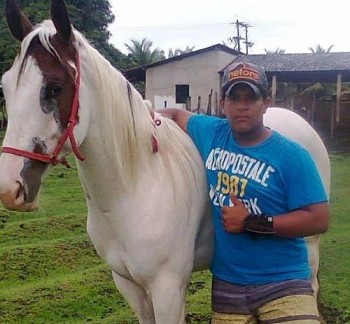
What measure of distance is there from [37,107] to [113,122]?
443 millimetres

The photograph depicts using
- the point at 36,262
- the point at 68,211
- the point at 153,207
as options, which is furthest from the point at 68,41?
the point at 68,211

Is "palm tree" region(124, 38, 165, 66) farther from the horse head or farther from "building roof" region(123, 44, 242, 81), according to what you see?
the horse head

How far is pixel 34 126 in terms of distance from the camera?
2070 millimetres

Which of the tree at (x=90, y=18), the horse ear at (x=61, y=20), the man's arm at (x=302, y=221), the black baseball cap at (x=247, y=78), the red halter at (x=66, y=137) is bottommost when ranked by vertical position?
the man's arm at (x=302, y=221)

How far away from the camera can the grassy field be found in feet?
14.4

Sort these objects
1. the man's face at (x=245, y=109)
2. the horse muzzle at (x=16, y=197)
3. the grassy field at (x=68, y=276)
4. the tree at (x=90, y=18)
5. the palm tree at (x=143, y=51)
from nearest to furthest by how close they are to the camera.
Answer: the horse muzzle at (x=16, y=197) < the man's face at (x=245, y=109) < the grassy field at (x=68, y=276) < the tree at (x=90, y=18) < the palm tree at (x=143, y=51)

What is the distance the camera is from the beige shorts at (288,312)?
228 centimetres

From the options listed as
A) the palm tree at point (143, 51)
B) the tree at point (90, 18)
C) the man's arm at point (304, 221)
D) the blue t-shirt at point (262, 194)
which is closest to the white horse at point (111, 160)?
the blue t-shirt at point (262, 194)

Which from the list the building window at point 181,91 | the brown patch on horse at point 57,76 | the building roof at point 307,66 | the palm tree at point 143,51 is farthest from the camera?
the palm tree at point 143,51

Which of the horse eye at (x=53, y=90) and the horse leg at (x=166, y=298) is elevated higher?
the horse eye at (x=53, y=90)

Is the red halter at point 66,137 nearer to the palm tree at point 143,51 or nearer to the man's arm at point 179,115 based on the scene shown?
the man's arm at point 179,115

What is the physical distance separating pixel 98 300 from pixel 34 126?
9.20 feet

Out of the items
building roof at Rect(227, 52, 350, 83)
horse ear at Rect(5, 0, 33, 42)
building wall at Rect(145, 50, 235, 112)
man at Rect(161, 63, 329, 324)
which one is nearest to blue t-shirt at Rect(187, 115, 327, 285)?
man at Rect(161, 63, 329, 324)

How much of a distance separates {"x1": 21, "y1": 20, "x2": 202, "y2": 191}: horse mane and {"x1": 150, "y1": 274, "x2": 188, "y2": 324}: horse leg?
1.46 ft
